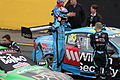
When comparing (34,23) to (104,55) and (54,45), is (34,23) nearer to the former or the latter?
(54,45)

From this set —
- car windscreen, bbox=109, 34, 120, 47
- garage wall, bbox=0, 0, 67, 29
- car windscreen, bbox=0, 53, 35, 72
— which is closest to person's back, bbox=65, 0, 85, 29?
car windscreen, bbox=109, 34, 120, 47

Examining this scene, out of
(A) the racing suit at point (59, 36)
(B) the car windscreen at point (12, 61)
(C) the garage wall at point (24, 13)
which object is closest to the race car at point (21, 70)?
(B) the car windscreen at point (12, 61)

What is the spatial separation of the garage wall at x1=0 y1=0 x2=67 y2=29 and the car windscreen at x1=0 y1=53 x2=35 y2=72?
1066 cm

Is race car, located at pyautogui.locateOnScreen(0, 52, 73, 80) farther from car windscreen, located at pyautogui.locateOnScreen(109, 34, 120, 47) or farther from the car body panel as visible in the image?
car windscreen, located at pyautogui.locateOnScreen(109, 34, 120, 47)

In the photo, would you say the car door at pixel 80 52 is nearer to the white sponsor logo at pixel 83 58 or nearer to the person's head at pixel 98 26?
the white sponsor logo at pixel 83 58

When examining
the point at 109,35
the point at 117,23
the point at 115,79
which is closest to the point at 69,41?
the point at 109,35

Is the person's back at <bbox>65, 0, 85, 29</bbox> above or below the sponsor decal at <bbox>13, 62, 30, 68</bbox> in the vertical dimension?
above

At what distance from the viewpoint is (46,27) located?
9.28m

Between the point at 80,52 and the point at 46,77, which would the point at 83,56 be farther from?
the point at 46,77

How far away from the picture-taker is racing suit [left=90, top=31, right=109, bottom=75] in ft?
26.6

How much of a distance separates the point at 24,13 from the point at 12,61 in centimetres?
1190

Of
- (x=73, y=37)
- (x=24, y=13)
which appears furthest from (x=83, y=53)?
(x=24, y=13)

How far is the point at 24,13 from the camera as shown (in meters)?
18.9

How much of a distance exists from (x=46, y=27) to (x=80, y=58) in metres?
1.34
